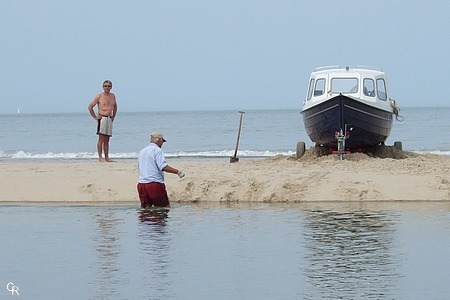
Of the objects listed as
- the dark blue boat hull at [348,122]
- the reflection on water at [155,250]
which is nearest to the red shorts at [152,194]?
the reflection on water at [155,250]

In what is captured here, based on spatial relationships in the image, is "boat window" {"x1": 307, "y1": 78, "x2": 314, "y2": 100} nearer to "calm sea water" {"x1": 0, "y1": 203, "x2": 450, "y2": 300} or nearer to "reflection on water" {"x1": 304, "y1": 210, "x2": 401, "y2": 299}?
"calm sea water" {"x1": 0, "y1": 203, "x2": 450, "y2": 300}

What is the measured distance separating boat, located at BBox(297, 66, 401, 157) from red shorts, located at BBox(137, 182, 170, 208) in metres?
5.77

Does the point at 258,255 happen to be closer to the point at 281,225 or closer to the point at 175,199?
the point at 281,225

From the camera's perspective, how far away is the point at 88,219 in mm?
15055

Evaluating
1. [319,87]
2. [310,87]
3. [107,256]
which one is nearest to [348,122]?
[319,87]

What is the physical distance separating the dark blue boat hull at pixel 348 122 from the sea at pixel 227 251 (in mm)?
4516

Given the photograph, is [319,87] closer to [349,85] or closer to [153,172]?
[349,85]

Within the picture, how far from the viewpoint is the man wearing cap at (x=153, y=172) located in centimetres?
1565

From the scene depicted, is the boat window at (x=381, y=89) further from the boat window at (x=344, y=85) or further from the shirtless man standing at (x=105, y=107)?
the shirtless man standing at (x=105, y=107)

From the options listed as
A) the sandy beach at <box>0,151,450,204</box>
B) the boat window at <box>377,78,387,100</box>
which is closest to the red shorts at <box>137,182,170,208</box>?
the sandy beach at <box>0,151,450,204</box>

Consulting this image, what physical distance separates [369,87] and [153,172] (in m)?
7.99

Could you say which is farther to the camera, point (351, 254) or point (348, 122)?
point (348, 122)

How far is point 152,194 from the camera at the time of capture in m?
15.9

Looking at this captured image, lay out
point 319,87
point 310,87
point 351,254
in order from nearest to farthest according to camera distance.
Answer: point 351,254, point 319,87, point 310,87
